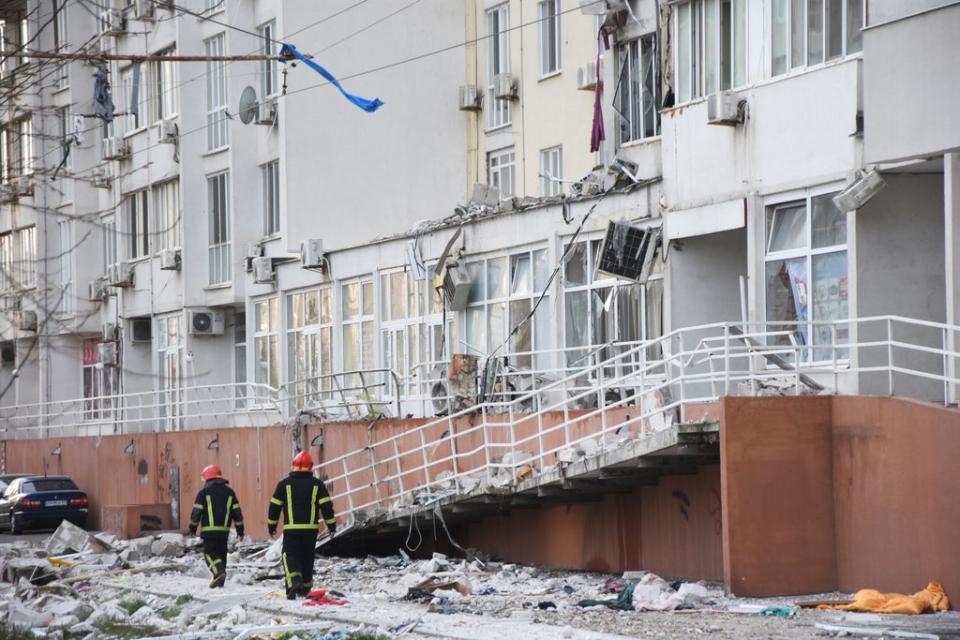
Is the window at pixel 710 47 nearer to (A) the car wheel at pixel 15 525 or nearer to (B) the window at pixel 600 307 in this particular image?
(B) the window at pixel 600 307

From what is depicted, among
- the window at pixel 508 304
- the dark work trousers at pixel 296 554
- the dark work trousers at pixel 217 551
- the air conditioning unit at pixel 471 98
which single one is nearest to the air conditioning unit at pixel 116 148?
the air conditioning unit at pixel 471 98

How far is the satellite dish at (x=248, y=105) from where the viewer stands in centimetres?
3969

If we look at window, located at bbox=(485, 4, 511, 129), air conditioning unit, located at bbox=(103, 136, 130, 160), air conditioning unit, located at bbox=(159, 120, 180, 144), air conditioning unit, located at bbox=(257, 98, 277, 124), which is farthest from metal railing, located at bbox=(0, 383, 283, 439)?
window, located at bbox=(485, 4, 511, 129)

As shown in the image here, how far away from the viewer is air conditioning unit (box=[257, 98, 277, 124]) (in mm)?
38969

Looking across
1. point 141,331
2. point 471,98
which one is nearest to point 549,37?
point 471,98

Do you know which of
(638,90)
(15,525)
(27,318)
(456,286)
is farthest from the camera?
(27,318)

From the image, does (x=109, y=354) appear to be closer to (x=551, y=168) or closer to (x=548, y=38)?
(x=551, y=168)

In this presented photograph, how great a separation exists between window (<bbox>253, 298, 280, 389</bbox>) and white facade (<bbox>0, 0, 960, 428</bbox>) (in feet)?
0.27

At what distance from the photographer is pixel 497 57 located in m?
38.0

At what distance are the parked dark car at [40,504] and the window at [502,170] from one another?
12.6 meters

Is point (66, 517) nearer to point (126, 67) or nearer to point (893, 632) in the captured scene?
point (126, 67)

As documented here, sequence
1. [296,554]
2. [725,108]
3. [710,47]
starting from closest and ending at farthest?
[296,554]
[725,108]
[710,47]

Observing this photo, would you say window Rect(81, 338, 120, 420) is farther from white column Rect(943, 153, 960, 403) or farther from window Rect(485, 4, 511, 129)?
white column Rect(943, 153, 960, 403)

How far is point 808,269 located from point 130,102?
90.3 feet
